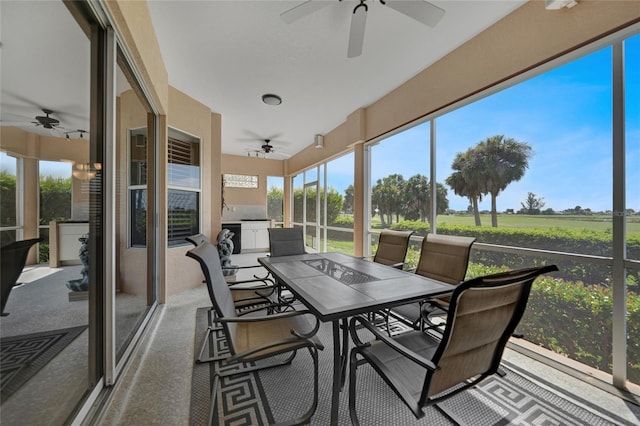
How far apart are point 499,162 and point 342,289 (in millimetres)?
2195

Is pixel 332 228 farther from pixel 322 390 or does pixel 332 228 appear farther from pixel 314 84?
pixel 322 390

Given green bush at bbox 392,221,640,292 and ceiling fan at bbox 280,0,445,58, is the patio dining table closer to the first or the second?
green bush at bbox 392,221,640,292

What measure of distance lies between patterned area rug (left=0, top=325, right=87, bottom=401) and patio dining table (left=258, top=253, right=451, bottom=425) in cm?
118

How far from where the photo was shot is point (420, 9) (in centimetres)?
181

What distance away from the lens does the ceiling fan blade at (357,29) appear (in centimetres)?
184

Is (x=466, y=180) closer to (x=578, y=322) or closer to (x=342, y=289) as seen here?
(x=578, y=322)

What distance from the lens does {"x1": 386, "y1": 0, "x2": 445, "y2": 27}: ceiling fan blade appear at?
174 cm

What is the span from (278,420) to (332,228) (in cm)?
469

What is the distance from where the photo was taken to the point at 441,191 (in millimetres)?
3145

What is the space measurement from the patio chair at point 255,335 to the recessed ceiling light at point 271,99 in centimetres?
279

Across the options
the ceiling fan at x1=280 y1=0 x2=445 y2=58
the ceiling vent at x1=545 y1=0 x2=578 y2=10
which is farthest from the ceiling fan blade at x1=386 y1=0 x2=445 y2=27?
A: the ceiling vent at x1=545 y1=0 x2=578 y2=10

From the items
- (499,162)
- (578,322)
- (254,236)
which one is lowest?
(578,322)

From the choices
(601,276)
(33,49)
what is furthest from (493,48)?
(33,49)

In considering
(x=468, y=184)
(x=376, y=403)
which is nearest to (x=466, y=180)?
(x=468, y=184)
